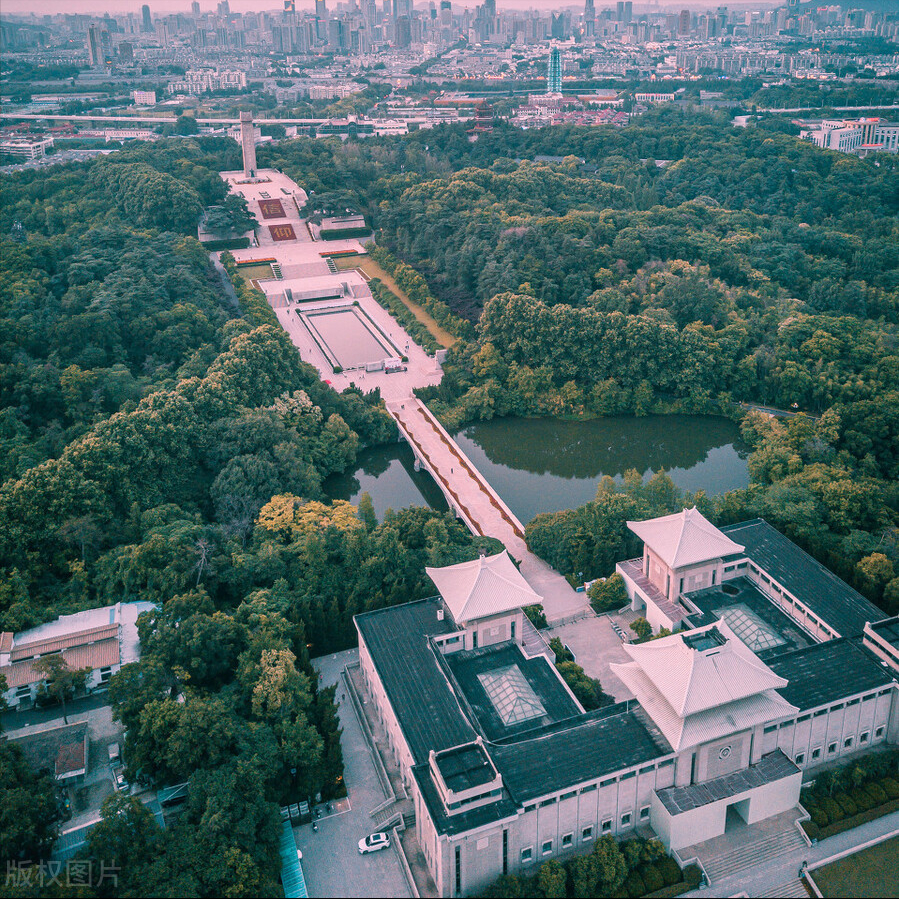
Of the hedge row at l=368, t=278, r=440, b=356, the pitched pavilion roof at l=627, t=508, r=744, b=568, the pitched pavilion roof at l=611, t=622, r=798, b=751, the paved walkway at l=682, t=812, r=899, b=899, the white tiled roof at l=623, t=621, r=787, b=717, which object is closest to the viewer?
the paved walkway at l=682, t=812, r=899, b=899

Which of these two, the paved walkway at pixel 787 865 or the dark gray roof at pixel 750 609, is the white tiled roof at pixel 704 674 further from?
the paved walkway at pixel 787 865

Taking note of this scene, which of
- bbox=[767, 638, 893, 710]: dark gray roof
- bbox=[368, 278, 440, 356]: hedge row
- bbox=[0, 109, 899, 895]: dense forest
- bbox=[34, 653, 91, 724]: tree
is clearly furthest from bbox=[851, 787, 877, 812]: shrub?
bbox=[368, 278, 440, 356]: hedge row

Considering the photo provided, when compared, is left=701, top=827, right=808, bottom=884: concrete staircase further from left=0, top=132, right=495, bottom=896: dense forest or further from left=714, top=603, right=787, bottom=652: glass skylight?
left=0, top=132, right=495, bottom=896: dense forest

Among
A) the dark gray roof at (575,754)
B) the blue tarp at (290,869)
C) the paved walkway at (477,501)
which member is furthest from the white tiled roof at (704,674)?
the blue tarp at (290,869)

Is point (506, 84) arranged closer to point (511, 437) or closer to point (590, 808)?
point (511, 437)

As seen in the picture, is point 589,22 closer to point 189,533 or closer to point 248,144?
point 248,144

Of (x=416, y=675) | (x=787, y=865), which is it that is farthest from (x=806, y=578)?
(x=416, y=675)
